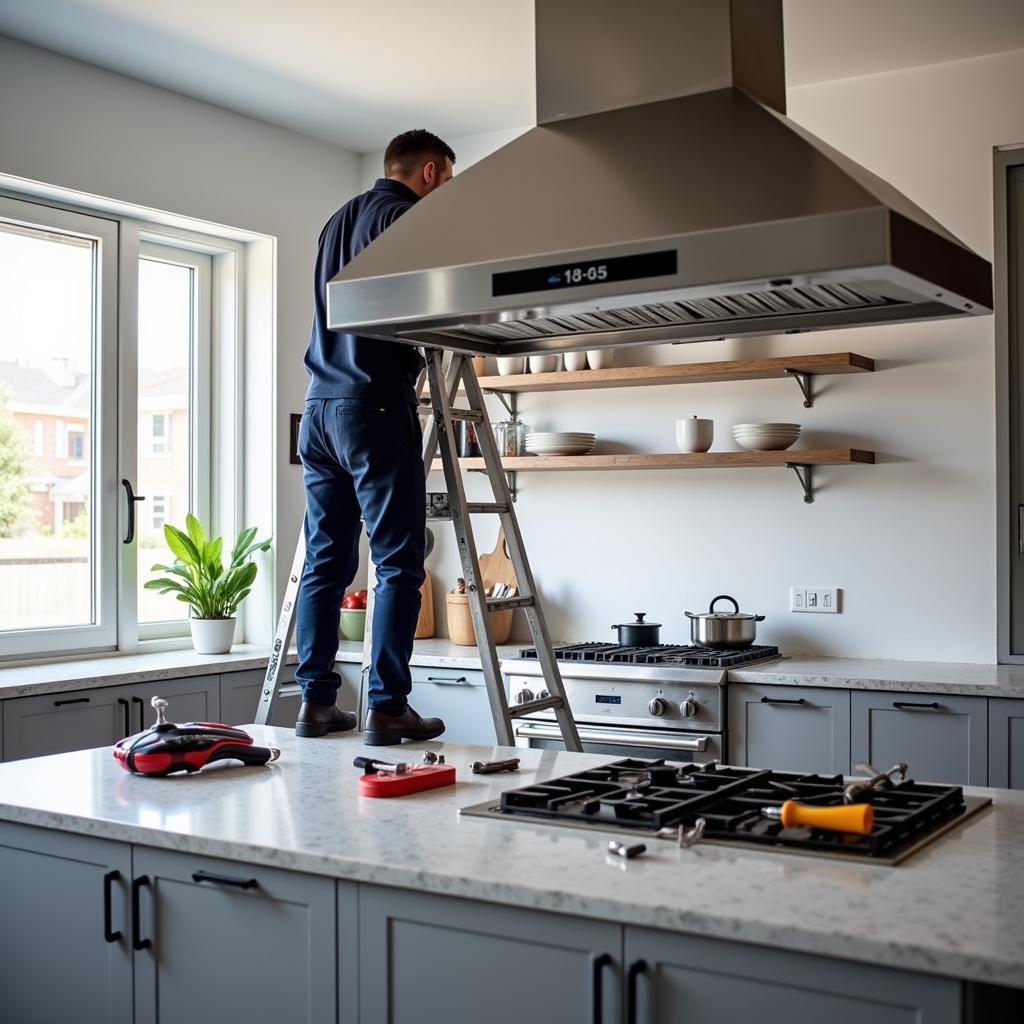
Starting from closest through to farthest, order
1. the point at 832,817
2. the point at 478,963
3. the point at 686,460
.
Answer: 1. the point at 478,963
2. the point at 832,817
3. the point at 686,460

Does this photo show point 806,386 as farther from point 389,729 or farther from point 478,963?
point 478,963

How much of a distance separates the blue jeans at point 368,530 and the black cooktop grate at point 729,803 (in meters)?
0.66

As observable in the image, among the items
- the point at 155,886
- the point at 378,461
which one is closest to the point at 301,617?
the point at 378,461

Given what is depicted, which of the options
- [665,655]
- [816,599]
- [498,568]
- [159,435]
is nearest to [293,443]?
[159,435]

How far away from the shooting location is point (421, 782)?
82.3 inches

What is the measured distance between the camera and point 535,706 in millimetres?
2930

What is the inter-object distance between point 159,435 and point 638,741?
212 centimetres

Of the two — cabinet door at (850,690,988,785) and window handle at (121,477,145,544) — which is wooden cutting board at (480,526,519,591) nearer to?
window handle at (121,477,145,544)

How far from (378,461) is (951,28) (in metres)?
2.37

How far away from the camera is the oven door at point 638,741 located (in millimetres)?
3812

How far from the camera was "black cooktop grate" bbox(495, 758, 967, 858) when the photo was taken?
1676mm

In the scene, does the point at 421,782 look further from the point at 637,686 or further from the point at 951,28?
the point at 951,28

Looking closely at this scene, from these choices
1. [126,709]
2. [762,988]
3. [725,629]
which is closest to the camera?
[762,988]

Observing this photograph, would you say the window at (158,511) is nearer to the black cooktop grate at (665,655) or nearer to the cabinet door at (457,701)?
the cabinet door at (457,701)
